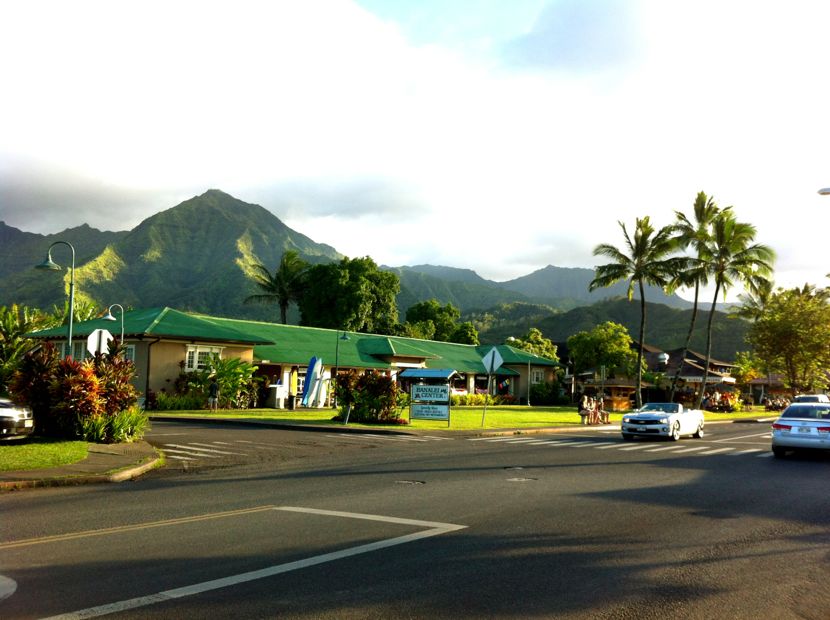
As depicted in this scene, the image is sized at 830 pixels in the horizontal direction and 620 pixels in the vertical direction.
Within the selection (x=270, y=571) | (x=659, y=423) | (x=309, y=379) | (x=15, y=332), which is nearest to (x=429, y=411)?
(x=659, y=423)

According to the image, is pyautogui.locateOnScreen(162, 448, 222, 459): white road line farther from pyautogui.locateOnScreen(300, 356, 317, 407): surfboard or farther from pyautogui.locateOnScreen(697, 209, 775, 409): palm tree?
pyautogui.locateOnScreen(697, 209, 775, 409): palm tree

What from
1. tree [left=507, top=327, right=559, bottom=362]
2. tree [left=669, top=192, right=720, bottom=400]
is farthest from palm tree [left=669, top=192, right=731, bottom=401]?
tree [left=507, top=327, right=559, bottom=362]

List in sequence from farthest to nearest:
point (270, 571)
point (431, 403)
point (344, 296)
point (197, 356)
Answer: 1. point (344, 296)
2. point (197, 356)
3. point (431, 403)
4. point (270, 571)

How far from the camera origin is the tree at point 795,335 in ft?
194

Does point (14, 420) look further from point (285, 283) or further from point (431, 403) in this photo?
point (285, 283)

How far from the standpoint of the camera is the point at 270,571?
6.58 m

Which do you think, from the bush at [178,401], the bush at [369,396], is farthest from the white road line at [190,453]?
the bush at [178,401]

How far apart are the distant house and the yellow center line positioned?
67.7 feet

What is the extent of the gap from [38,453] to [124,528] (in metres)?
7.80

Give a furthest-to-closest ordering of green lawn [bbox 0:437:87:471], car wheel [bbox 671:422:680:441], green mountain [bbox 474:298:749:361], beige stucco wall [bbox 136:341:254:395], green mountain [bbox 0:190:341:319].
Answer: green mountain [bbox 0:190:341:319] → green mountain [bbox 474:298:749:361] → beige stucco wall [bbox 136:341:254:395] → car wheel [bbox 671:422:680:441] → green lawn [bbox 0:437:87:471]

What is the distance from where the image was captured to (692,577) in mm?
6738

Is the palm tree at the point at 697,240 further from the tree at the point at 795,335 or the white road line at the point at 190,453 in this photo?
the white road line at the point at 190,453

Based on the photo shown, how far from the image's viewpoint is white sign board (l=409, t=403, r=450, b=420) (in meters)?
29.3

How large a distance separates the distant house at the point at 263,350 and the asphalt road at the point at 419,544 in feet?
63.9
